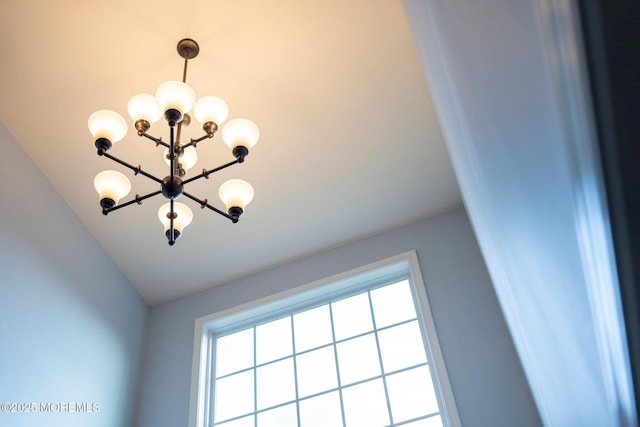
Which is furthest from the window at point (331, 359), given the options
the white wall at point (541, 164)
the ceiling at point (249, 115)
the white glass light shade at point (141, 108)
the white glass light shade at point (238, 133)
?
the white glass light shade at point (141, 108)

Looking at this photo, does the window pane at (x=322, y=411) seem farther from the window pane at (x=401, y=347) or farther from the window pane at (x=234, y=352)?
the window pane at (x=234, y=352)

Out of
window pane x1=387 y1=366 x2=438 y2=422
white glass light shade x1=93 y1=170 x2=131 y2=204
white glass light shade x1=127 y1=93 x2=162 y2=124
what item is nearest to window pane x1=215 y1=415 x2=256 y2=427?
window pane x1=387 y1=366 x2=438 y2=422

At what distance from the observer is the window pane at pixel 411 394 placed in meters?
3.11

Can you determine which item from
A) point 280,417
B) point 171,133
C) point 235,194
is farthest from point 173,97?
point 280,417

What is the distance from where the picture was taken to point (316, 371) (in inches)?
137

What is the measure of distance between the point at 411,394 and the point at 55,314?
2.16m

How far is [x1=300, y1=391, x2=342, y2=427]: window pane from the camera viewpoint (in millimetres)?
3254

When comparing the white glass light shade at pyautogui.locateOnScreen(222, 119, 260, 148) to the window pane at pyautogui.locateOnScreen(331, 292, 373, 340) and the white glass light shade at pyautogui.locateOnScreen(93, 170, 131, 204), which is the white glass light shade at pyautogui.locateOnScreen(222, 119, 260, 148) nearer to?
the white glass light shade at pyautogui.locateOnScreen(93, 170, 131, 204)

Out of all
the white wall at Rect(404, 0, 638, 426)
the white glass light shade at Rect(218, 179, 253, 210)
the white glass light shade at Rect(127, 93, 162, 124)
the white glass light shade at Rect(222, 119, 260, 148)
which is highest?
the white glass light shade at Rect(127, 93, 162, 124)

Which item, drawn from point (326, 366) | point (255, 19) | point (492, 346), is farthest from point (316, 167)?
point (492, 346)

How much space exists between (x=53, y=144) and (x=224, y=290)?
154cm

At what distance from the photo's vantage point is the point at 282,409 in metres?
3.41

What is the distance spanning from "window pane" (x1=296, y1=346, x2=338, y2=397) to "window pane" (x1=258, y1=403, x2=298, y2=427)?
12 centimetres

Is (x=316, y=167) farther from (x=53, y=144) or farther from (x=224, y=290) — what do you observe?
(x=53, y=144)
